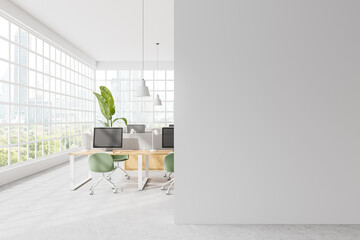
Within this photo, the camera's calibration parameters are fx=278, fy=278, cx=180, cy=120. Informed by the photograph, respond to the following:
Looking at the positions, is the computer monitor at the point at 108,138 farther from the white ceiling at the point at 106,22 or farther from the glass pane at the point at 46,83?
the glass pane at the point at 46,83

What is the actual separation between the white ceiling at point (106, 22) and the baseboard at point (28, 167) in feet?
10.3

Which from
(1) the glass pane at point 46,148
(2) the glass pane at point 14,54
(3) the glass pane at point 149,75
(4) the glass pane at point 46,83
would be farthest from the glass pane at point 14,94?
(3) the glass pane at point 149,75

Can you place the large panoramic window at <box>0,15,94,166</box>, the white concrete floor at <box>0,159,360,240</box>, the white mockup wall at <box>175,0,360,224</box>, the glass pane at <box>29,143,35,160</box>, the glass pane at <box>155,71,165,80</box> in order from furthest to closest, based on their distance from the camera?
the glass pane at <box>155,71,165,80</box>, the glass pane at <box>29,143,35,160</box>, the large panoramic window at <box>0,15,94,166</box>, the white mockup wall at <box>175,0,360,224</box>, the white concrete floor at <box>0,159,360,240</box>

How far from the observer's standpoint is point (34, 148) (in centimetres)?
614

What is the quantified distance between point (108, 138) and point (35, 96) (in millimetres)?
2516

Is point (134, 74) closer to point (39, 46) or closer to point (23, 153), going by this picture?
point (39, 46)

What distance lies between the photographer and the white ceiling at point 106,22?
537 centimetres

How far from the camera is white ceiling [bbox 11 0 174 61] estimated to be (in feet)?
17.6

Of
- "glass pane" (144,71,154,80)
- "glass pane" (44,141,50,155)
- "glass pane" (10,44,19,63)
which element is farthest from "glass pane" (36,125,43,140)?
"glass pane" (144,71,154,80)

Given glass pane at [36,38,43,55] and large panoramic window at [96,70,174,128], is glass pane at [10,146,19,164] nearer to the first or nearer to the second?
glass pane at [36,38,43,55]

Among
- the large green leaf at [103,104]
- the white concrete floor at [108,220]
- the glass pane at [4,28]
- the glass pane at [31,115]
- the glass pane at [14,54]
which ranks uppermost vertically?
the glass pane at [4,28]

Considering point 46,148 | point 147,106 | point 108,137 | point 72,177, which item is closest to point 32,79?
point 46,148

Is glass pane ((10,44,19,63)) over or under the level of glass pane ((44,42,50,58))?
under

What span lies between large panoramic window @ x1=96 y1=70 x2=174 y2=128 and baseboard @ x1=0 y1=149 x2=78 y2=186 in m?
3.66
